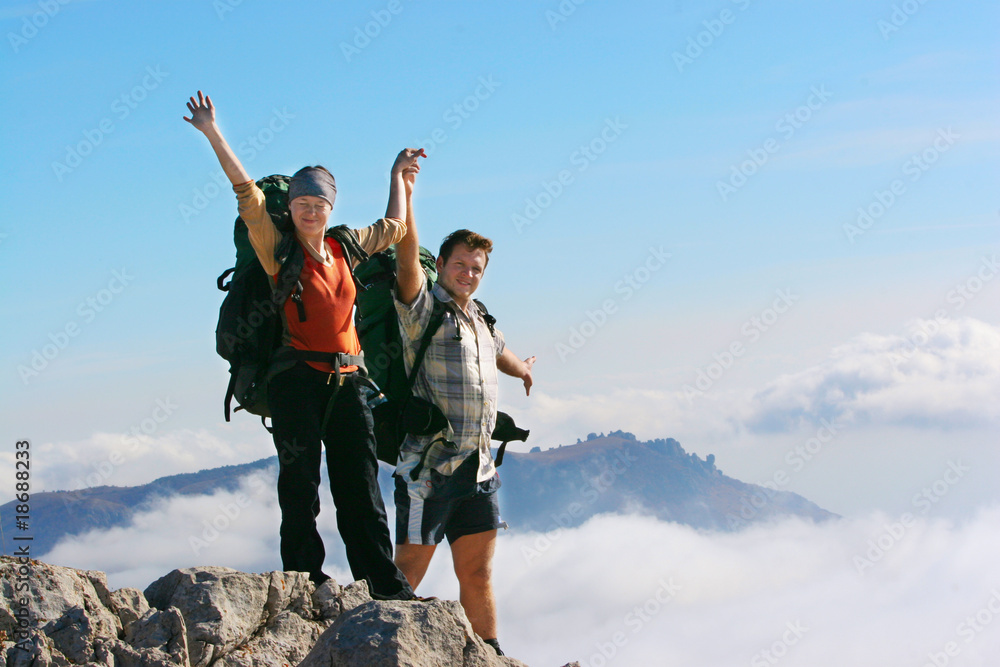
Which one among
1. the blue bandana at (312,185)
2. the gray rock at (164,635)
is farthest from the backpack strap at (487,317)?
the gray rock at (164,635)

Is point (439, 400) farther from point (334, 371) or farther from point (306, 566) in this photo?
point (306, 566)

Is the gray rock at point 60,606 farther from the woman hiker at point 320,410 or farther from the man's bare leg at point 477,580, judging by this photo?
the man's bare leg at point 477,580

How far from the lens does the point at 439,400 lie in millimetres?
6074

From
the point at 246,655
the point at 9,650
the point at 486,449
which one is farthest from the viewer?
the point at 486,449

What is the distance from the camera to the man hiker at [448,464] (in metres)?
6.02

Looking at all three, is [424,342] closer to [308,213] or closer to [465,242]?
[465,242]

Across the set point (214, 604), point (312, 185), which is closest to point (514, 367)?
point (312, 185)

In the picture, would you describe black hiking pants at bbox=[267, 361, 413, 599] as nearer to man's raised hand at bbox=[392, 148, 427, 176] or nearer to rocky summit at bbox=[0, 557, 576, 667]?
rocky summit at bbox=[0, 557, 576, 667]

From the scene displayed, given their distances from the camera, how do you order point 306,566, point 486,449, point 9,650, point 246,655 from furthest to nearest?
1. point 486,449
2. point 306,566
3. point 246,655
4. point 9,650

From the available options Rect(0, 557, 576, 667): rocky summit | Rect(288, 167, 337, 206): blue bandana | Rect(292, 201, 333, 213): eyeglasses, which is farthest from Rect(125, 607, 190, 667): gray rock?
Rect(288, 167, 337, 206): blue bandana

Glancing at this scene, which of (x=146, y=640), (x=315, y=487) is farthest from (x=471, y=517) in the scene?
(x=146, y=640)

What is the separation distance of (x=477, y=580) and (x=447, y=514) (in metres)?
0.50

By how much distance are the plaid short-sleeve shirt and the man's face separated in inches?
4.6

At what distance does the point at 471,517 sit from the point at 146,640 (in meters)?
2.18
